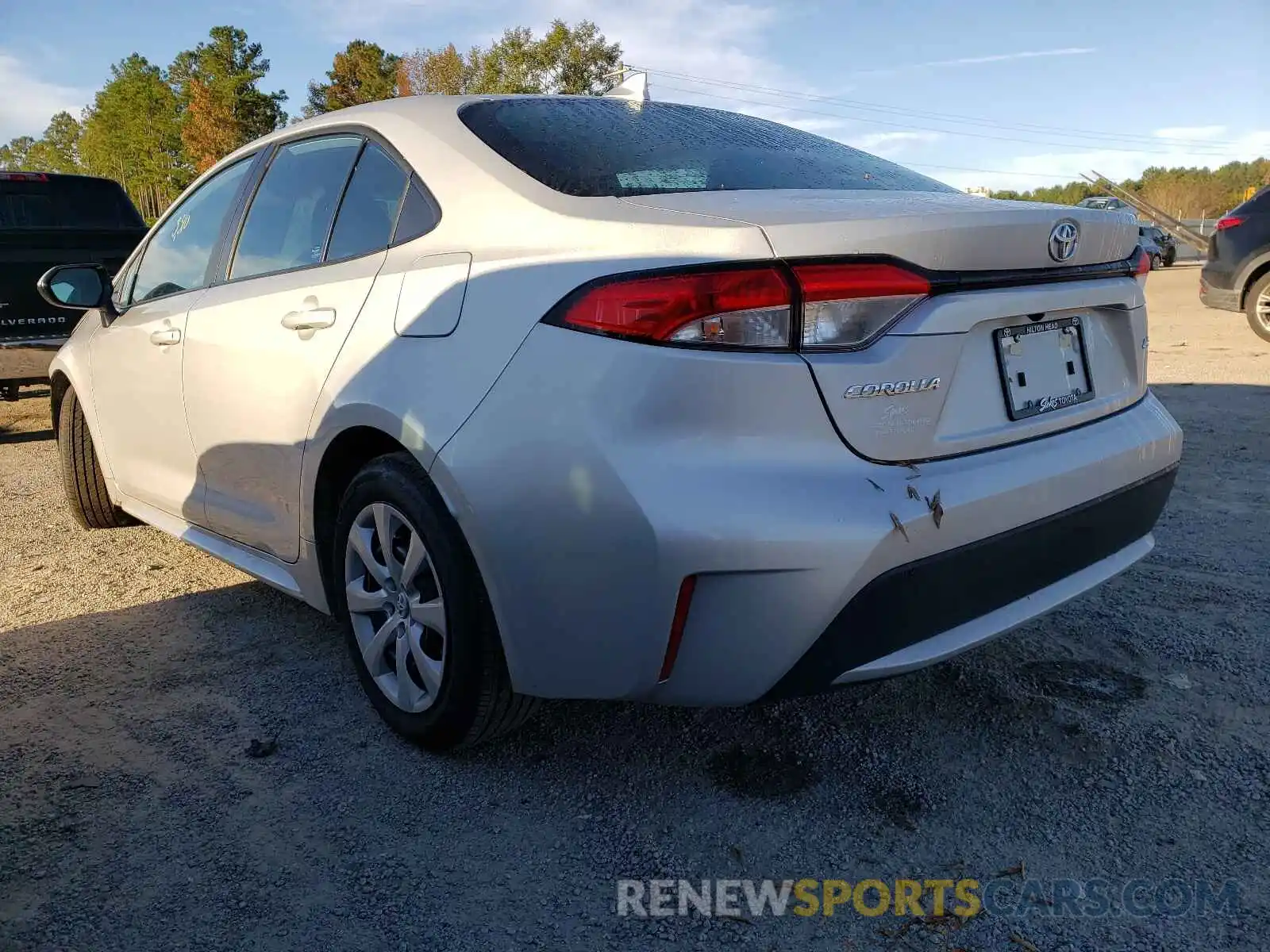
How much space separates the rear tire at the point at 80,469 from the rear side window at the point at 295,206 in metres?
1.69

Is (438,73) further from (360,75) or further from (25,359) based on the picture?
(25,359)

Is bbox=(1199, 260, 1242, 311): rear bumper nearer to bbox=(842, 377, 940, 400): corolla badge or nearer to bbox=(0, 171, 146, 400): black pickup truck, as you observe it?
bbox=(842, 377, 940, 400): corolla badge

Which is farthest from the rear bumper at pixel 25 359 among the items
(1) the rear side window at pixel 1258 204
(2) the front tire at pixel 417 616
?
(1) the rear side window at pixel 1258 204

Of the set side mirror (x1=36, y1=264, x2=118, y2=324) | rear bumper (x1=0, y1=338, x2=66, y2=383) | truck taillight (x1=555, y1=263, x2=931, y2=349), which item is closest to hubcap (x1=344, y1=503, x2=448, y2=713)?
truck taillight (x1=555, y1=263, x2=931, y2=349)

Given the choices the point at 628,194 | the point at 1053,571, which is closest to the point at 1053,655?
the point at 1053,571

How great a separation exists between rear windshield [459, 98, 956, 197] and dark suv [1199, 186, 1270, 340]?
809cm

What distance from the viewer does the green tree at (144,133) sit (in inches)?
1927

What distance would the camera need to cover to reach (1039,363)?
216cm

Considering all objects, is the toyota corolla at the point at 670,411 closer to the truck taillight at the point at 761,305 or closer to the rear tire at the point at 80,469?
the truck taillight at the point at 761,305

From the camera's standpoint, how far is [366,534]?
8.12ft

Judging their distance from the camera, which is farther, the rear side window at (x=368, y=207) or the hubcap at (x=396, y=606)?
the rear side window at (x=368, y=207)

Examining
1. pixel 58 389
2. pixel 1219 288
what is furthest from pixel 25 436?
pixel 1219 288

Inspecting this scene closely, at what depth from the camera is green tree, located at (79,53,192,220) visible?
48938 millimetres

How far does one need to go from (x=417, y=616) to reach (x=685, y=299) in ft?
3.41
